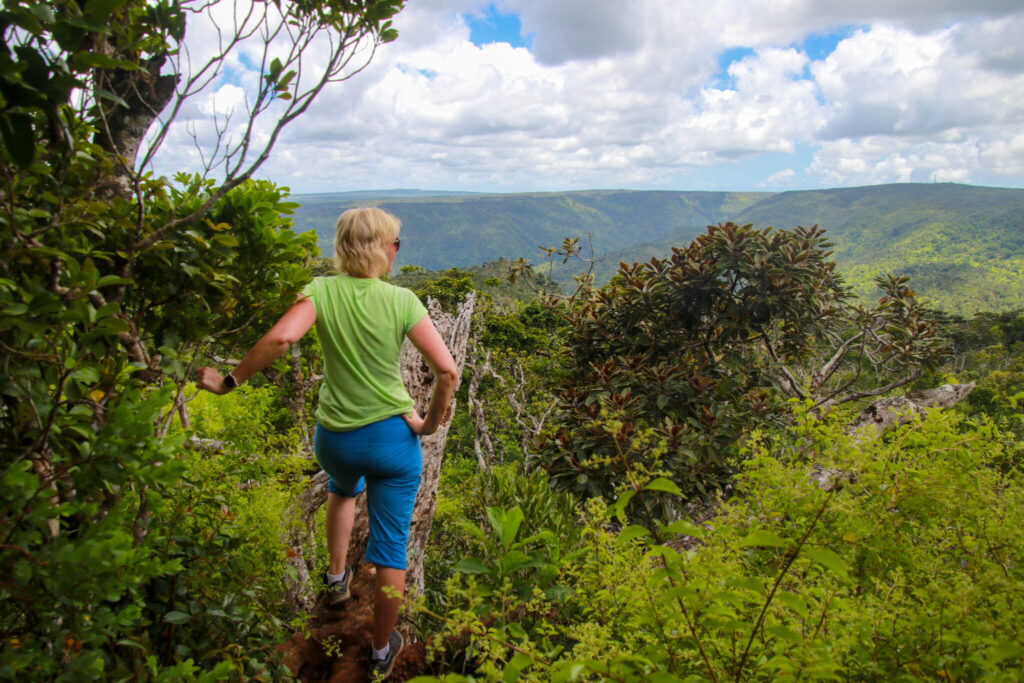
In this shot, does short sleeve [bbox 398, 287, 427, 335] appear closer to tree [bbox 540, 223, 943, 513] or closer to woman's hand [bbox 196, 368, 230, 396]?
woman's hand [bbox 196, 368, 230, 396]

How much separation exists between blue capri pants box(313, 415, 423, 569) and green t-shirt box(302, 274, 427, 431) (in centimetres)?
7

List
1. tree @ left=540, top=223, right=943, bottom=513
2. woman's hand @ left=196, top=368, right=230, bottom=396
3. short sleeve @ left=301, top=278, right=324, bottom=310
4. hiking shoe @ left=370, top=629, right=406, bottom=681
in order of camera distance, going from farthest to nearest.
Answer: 1. tree @ left=540, top=223, right=943, bottom=513
2. hiking shoe @ left=370, top=629, right=406, bottom=681
3. short sleeve @ left=301, top=278, right=324, bottom=310
4. woman's hand @ left=196, top=368, right=230, bottom=396

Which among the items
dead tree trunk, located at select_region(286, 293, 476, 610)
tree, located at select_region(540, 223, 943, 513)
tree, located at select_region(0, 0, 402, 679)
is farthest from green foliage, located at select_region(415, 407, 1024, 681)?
tree, located at select_region(540, 223, 943, 513)

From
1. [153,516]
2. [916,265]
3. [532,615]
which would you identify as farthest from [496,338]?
[916,265]

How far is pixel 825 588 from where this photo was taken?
1.24 metres

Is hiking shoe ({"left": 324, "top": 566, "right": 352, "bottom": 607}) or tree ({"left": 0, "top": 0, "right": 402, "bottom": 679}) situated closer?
tree ({"left": 0, "top": 0, "right": 402, "bottom": 679})

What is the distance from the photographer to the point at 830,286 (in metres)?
5.20

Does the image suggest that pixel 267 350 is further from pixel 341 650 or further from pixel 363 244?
pixel 341 650

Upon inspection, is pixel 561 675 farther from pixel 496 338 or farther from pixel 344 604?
pixel 496 338

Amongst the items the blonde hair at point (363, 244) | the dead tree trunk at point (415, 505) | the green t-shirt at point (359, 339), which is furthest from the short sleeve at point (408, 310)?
the dead tree trunk at point (415, 505)

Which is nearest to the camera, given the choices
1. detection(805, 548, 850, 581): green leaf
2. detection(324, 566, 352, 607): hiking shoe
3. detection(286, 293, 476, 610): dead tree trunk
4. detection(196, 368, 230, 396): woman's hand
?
detection(805, 548, 850, 581): green leaf

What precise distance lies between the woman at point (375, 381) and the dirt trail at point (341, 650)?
19cm

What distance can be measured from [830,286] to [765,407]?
1.61m

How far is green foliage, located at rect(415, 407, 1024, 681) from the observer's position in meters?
1.06
